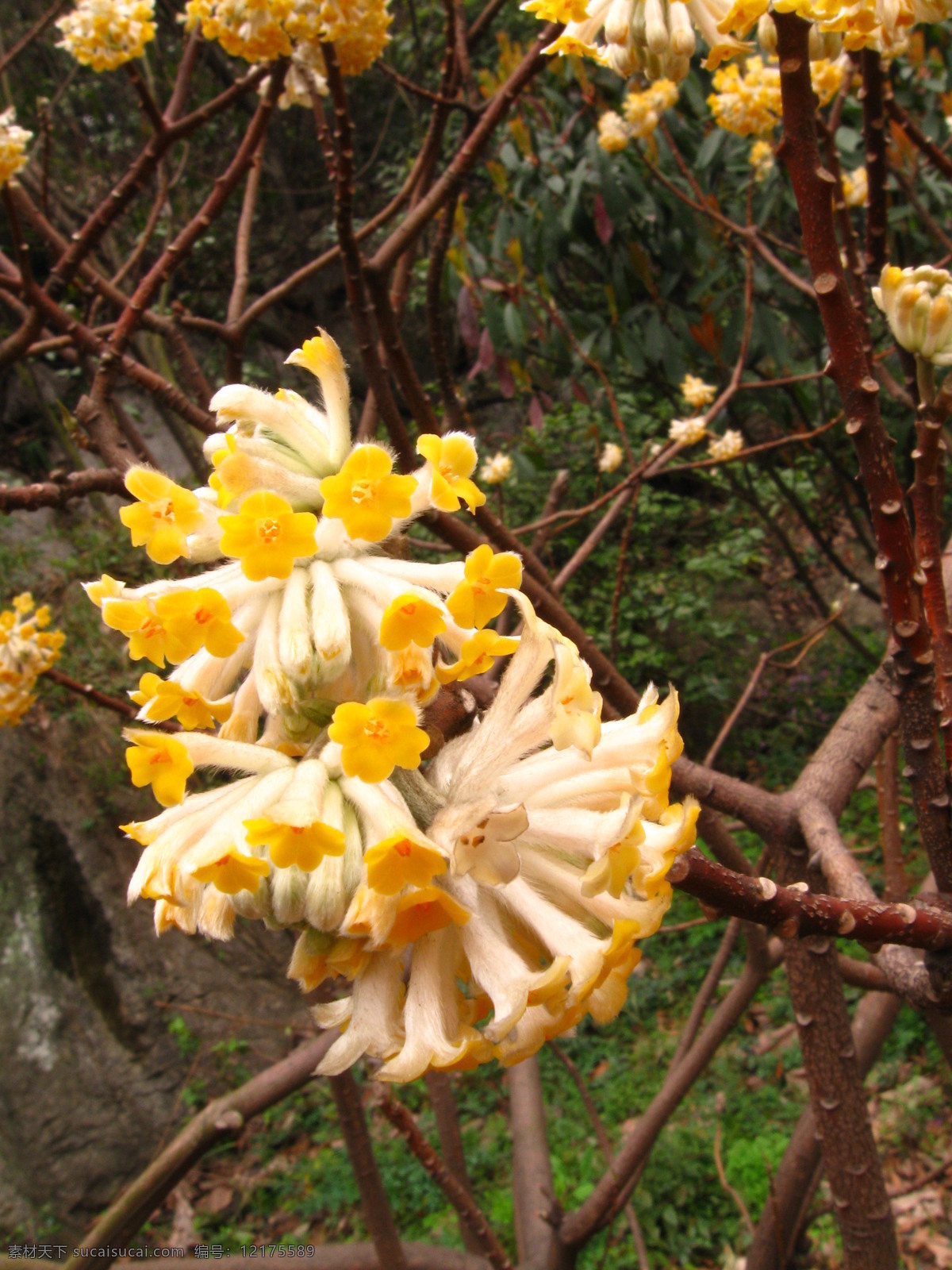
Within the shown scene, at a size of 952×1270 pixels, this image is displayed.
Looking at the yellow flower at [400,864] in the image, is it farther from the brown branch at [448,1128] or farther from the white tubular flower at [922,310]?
the brown branch at [448,1128]

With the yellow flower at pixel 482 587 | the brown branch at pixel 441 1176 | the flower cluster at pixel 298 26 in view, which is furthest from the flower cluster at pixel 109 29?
the brown branch at pixel 441 1176

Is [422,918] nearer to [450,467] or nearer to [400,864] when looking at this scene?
[400,864]

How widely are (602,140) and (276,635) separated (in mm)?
3994

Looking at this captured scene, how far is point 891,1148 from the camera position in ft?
10.9

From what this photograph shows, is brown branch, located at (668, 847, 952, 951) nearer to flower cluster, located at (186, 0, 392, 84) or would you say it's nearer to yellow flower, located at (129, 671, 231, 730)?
yellow flower, located at (129, 671, 231, 730)

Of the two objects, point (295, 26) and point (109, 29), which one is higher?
point (109, 29)

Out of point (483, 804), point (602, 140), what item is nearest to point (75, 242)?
point (483, 804)

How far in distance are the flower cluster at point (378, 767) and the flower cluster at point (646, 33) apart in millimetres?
539

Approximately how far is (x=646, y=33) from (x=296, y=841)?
0.94 meters

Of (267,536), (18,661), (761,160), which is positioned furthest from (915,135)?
(761,160)

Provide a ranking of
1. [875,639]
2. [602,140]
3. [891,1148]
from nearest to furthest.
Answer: [891,1148]
[602,140]
[875,639]

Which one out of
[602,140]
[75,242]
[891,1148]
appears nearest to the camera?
[75,242]

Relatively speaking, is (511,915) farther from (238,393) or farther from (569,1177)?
(569,1177)

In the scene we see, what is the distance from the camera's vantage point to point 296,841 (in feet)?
1.69
